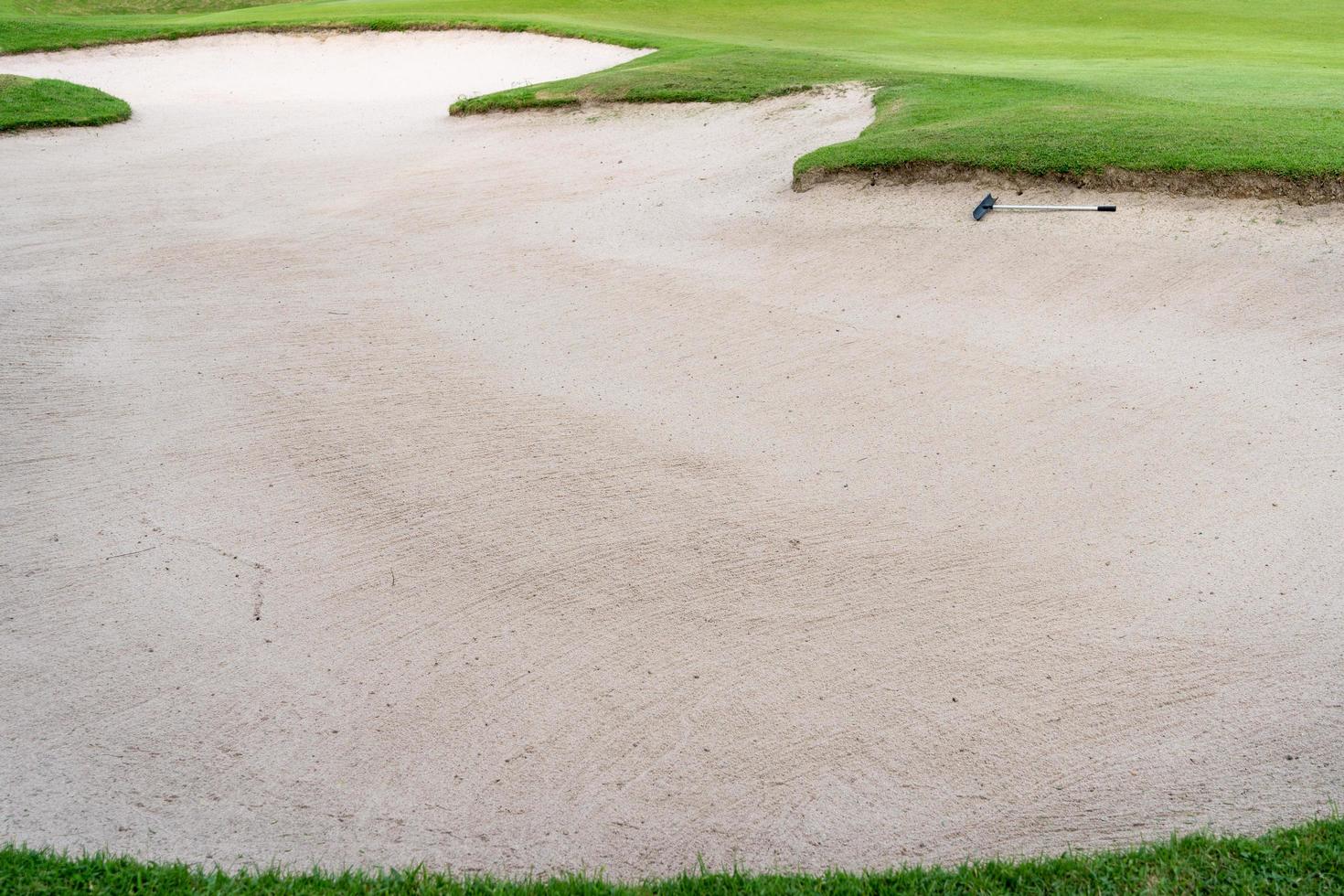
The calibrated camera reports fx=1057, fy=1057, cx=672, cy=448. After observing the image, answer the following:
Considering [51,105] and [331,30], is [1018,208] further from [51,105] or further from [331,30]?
[331,30]

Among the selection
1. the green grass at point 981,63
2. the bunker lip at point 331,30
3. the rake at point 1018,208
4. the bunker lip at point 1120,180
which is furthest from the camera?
the bunker lip at point 331,30

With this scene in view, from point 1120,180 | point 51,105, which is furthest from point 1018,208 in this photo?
point 51,105

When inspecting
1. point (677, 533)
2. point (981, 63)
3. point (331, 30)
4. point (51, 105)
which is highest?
point (331, 30)

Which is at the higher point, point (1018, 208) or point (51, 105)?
point (51, 105)

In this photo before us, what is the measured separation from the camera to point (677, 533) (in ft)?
18.8

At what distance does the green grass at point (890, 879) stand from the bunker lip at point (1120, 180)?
21.2ft

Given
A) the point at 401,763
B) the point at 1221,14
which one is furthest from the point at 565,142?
the point at 1221,14

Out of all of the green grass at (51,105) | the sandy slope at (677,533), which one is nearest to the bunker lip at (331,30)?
the green grass at (51,105)

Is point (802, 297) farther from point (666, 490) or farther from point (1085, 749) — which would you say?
point (1085, 749)

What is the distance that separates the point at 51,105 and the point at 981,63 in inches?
526

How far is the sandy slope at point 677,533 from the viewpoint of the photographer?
4.20 m

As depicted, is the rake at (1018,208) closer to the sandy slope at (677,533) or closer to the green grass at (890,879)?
the sandy slope at (677,533)

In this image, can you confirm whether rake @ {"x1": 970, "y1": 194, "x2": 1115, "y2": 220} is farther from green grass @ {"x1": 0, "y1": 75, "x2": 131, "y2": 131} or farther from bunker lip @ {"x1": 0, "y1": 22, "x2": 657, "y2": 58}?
green grass @ {"x1": 0, "y1": 75, "x2": 131, "y2": 131}

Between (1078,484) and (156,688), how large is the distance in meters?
4.86
